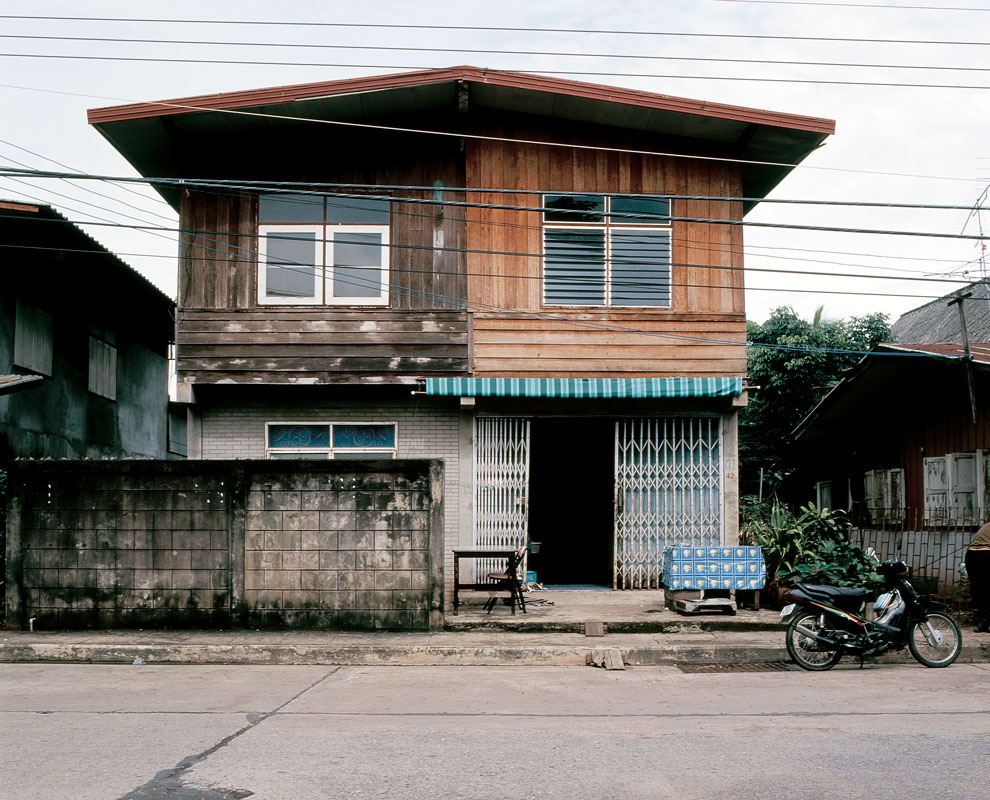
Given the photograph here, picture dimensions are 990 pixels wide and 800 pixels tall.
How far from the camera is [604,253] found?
46.3 ft

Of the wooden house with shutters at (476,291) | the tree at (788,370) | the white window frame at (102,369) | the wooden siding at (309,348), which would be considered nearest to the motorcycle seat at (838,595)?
the wooden house with shutters at (476,291)

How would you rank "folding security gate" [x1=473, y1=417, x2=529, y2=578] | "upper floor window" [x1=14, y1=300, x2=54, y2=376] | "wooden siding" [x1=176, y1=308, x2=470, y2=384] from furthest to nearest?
"upper floor window" [x1=14, y1=300, x2=54, y2=376], "folding security gate" [x1=473, y1=417, x2=529, y2=578], "wooden siding" [x1=176, y1=308, x2=470, y2=384]

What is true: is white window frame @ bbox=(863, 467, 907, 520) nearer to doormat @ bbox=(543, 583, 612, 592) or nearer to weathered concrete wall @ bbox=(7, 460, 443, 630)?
doormat @ bbox=(543, 583, 612, 592)

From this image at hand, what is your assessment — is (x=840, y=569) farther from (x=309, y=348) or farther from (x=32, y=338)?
(x=32, y=338)

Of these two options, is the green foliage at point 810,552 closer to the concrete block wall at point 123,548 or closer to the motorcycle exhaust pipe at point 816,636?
the motorcycle exhaust pipe at point 816,636

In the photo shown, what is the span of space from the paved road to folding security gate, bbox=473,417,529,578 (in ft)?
13.6

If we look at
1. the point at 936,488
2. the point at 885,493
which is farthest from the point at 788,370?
the point at 936,488

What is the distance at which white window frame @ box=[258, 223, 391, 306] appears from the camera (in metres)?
13.8

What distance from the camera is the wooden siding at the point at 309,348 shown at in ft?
44.4

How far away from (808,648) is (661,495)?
4.37 m

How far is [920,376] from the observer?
15.5 meters

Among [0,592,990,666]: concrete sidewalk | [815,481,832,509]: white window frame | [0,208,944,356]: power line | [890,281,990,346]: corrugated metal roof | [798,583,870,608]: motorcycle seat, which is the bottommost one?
[0,592,990,666]: concrete sidewalk

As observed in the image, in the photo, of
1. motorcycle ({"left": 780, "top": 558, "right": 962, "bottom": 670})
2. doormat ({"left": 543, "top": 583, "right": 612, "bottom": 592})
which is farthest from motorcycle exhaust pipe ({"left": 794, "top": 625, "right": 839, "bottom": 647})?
doormat ({"left": 543, "top": 583, "right": 612, "bottom": 592})

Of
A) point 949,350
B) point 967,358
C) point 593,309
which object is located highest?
point 593,309
